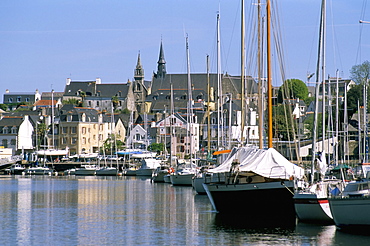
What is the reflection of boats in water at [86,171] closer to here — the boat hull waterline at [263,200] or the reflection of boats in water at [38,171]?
the reflection of boats in water at [38,171]

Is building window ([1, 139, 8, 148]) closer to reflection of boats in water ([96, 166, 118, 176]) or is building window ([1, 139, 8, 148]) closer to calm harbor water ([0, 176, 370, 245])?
reflection of boats in water ([96, 166, 118, 176])

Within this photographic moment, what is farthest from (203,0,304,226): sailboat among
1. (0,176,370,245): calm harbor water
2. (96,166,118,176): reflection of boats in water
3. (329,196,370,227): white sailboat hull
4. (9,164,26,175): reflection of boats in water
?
(9,164,26,175): reflection of boats in water

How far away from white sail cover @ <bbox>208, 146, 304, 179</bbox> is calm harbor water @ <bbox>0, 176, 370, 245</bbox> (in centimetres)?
296

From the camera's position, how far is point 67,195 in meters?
66.9

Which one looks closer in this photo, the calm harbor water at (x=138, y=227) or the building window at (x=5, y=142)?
the calm harbor water at (x=138, y=227)

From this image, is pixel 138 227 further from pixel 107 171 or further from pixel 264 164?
pixel 107 171

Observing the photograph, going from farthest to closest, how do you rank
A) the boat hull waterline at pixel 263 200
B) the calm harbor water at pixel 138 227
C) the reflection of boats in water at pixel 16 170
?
the reflection of boats in water at pixel 16 170, the boat hull waterline at pixel 263 200, the calm harbor water at pixel 138 227

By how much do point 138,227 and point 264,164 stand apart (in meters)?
7.72

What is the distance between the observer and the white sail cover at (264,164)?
1556 inches

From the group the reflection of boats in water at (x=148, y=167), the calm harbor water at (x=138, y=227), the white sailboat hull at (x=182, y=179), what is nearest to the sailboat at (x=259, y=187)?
the calm harbor water at (x=138, y=227)

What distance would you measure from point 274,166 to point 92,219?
452 inches

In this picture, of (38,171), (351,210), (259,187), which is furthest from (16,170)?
(351,210)

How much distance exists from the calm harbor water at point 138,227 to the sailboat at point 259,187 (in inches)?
44.6

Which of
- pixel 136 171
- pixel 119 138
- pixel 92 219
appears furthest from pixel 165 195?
pixel 119 138
